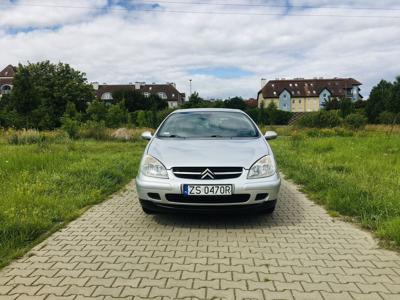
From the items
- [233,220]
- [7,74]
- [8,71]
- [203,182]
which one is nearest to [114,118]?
[233,220]

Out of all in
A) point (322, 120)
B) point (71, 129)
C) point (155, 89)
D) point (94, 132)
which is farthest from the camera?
point (155, 89)

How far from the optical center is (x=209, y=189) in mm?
4801

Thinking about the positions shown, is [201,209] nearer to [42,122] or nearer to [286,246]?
[286,246]

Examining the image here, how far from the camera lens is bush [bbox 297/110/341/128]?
92.7ft

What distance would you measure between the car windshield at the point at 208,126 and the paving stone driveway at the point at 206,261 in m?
1.26

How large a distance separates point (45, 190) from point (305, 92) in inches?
4073

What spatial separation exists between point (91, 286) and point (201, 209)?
1.84 m

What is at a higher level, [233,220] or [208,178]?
[208,178]

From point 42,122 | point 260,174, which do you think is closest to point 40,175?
point 260,174

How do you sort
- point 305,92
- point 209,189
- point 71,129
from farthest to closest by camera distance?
point 305,92 < point 71,129 < point 209,189

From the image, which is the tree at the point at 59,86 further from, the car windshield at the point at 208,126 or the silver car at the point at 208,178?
the silver car at the point at 208,178

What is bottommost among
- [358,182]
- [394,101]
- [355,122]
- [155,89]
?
[358,182]

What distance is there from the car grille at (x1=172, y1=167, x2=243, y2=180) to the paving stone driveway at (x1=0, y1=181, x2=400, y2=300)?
0.68m

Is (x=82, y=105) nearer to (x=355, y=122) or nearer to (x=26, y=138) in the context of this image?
(x=355, y=122)
